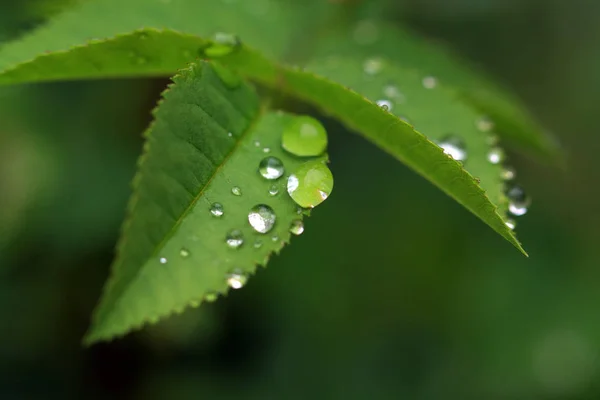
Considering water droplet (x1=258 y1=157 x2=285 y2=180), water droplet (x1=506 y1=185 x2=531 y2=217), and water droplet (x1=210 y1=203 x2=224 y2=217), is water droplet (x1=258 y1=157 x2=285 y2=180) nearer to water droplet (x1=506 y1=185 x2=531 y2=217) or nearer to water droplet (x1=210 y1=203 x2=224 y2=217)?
water droplet (x1=210 y1=203 x2=224 y2=217)

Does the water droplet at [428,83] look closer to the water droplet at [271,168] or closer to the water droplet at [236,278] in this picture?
the water droplet at [271,168]

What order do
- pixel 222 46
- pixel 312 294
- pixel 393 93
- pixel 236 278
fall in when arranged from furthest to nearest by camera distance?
pixel 312 294 → pixel 393 93 → pixel 222 46 → pixel 236 278

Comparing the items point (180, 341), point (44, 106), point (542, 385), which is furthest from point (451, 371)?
point (44, 106)

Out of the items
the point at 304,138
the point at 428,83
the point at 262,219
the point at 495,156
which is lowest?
the point at 262,219

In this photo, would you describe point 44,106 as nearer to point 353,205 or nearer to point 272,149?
point 353,205

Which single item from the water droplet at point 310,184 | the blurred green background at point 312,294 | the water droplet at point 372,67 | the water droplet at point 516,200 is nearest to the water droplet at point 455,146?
the water droplet at point 516,200

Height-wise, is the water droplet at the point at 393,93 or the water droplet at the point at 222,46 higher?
the water droplet at the point at 393,93

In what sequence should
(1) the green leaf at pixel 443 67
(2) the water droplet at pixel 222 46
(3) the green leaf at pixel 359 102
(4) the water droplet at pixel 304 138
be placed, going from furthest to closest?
1. (1) the green leaf at pixel 443 67
2. (2) the water droplet at pixel 222 46
3. (4) the water droplet at pixel 304 138
4. (3) the green leaf at pixel 359 102

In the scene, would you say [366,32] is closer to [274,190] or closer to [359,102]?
[359,102]

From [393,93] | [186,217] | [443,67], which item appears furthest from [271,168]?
[443,67]
